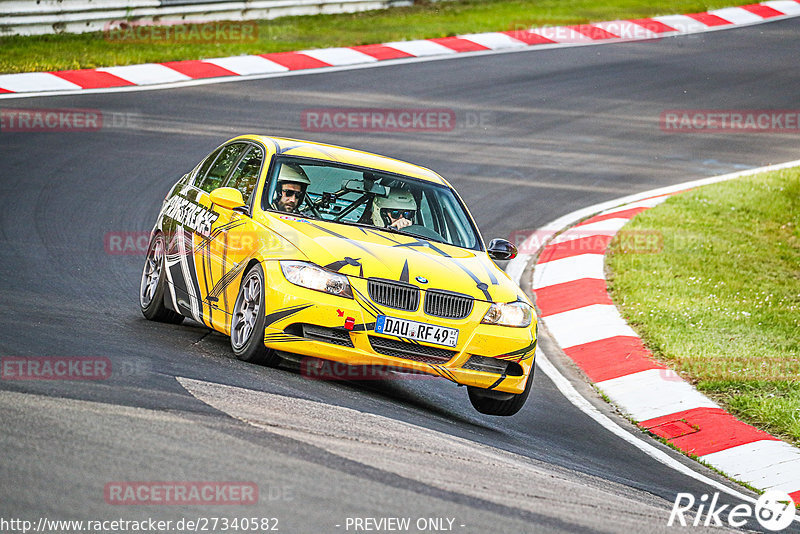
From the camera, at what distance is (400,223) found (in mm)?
8836

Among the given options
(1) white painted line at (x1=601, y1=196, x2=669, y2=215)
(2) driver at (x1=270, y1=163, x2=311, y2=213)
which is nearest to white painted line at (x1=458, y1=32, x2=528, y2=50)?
(1) white painted line at (x1=601, y1=196, x2=669, y2=215)

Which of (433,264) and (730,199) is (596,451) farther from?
(730,199)

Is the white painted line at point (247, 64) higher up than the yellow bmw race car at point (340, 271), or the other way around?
the white painted line at point (247, 64)

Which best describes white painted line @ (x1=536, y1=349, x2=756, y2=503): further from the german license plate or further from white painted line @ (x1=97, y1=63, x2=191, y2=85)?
white painted line @ (x1=97, y1=63, x2=191, y2=85)

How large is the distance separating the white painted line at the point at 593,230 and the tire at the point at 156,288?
5.77m

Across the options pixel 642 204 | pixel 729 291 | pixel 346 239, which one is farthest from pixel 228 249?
pixel 642 204

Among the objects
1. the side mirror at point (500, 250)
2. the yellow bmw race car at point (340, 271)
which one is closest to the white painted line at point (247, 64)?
the yellow bmw race car at point (340, 271)

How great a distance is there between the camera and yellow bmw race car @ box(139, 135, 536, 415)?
7.54 m

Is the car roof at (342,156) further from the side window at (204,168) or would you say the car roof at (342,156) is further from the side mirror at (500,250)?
the side mirror at (500,250)

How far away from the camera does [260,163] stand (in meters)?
8.90

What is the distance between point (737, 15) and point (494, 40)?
729 centimetres

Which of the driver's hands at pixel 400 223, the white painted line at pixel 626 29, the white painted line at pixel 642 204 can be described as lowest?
the white painted line at pixel 642 204

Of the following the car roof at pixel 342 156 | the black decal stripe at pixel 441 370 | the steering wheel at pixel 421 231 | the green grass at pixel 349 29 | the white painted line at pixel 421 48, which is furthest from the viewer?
the white painted line at pixel 421 48

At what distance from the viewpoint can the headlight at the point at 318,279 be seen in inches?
297
